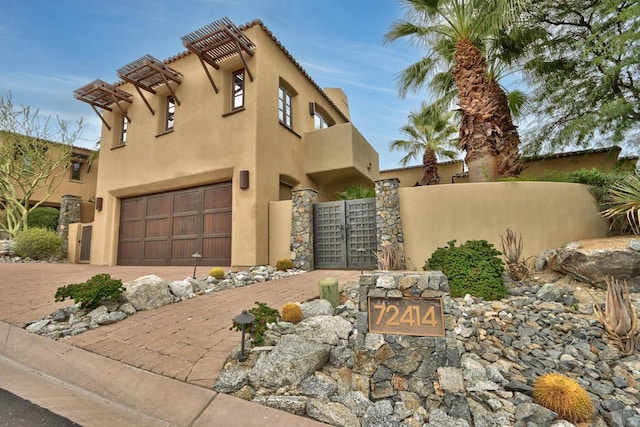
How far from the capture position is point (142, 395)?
226 centimetres

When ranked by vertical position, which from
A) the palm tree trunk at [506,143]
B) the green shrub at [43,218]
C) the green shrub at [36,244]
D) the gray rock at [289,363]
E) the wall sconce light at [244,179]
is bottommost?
the gray rock at [289,363]

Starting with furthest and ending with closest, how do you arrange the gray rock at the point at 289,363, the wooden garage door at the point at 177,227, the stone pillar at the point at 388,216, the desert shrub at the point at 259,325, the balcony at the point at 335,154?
the balcony at the point at 335,154 < the wooden garage door at the point at 177,227 < the stone pillar at the point at 388,216 < the desert shrub at the point at 259,325 < the gray rock at the point at 289,363

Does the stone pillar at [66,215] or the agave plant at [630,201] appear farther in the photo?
the stone pillar at [66,215]

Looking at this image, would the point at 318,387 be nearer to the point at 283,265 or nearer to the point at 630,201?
the point at 283,265

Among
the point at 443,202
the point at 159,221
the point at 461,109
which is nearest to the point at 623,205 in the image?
the point at 443,202

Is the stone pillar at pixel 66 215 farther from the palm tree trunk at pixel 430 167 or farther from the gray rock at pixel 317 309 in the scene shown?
the palm tree trunk at pixel 430 167

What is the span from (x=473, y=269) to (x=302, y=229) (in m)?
4.57

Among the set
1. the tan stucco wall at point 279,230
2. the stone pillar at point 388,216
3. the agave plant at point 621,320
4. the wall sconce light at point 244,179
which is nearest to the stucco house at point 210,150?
the wall sconce light at point 244,179

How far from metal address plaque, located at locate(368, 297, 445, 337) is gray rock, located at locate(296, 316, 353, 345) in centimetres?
71

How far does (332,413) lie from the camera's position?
6.55 ft

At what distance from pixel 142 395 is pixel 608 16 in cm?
1460

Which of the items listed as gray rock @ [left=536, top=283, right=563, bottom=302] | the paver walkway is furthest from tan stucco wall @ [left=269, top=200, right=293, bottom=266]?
gray rock @ [left=536, top=283, right=563, bottom=302]

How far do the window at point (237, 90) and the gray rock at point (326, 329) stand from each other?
807 cm

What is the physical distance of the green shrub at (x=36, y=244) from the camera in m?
11.0
